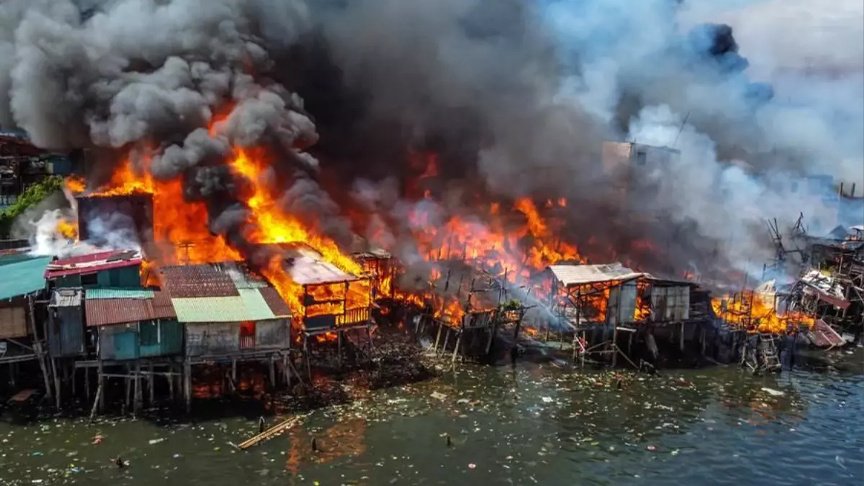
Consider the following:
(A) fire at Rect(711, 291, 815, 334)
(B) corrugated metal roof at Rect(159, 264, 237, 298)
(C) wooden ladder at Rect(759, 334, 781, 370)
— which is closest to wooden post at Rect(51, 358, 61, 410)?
(B) corrugated metal roof at Rect(159, 264, 237, 298)

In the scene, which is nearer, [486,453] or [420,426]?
[486,453]

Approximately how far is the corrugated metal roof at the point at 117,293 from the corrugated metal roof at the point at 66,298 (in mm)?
375

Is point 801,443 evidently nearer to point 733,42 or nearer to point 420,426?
point 420,426

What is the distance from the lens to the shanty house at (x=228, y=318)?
26.9 meters

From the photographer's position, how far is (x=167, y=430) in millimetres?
25250

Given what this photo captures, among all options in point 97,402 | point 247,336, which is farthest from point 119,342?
point 247,336

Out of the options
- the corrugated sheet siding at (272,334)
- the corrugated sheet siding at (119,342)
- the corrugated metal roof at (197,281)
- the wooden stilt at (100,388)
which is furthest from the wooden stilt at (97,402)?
the corrugated sheet siding at (272,334)

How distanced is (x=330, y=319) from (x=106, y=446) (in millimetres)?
10231

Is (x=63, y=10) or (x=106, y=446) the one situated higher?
(x=63, y=10)

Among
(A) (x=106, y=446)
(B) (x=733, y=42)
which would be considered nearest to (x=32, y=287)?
(A) (x=106, y=446)

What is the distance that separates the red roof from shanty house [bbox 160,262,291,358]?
2085 mm

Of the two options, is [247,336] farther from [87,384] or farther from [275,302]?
[87,384]

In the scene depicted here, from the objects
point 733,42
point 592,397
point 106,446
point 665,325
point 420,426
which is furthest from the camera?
point 733,42

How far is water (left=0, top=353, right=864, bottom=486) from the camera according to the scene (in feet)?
75.6
